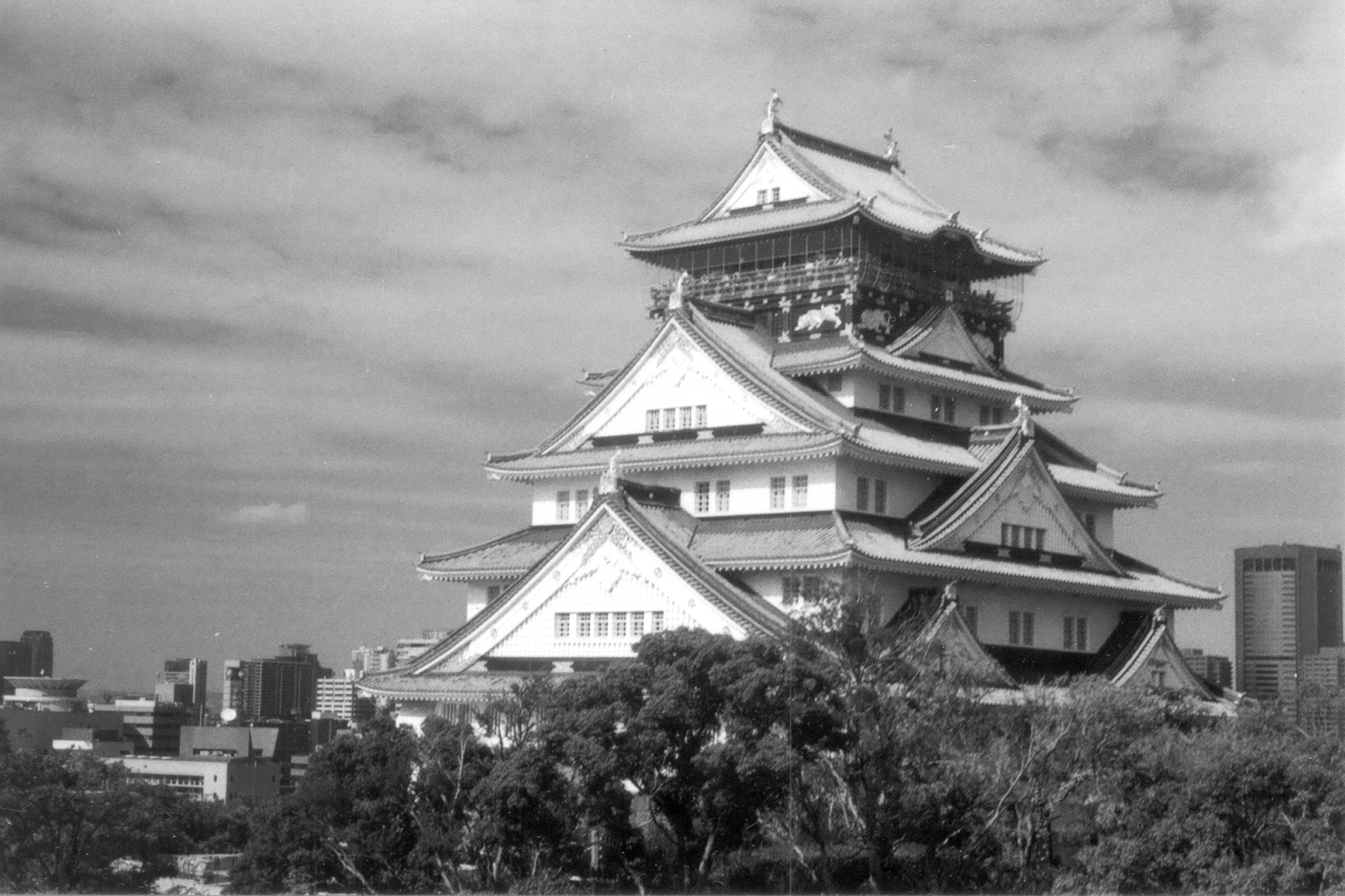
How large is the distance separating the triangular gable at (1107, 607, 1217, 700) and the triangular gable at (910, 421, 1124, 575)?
8.20ft

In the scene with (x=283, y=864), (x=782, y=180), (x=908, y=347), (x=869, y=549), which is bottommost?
(x=283, y=864)

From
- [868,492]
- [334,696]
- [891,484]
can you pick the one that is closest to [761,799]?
[868,492]

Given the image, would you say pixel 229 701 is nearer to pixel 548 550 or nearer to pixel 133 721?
pixel 133 721

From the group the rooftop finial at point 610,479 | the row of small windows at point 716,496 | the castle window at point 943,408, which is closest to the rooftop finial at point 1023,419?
the castle window at point 943,408

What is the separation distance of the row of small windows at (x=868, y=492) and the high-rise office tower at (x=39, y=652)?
22635mm

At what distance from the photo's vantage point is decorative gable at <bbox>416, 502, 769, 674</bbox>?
4691cm

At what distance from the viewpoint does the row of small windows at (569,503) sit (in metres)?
54.2

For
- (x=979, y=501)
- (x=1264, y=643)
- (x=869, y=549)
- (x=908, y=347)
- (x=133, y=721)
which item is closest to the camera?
(x=869, y=549)

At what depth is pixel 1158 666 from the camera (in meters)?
53.8

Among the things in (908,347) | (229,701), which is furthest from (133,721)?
(908,347)

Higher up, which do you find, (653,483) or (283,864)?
(653,483)

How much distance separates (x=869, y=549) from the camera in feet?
155

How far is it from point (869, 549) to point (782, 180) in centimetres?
1559

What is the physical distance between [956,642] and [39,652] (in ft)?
87.9
